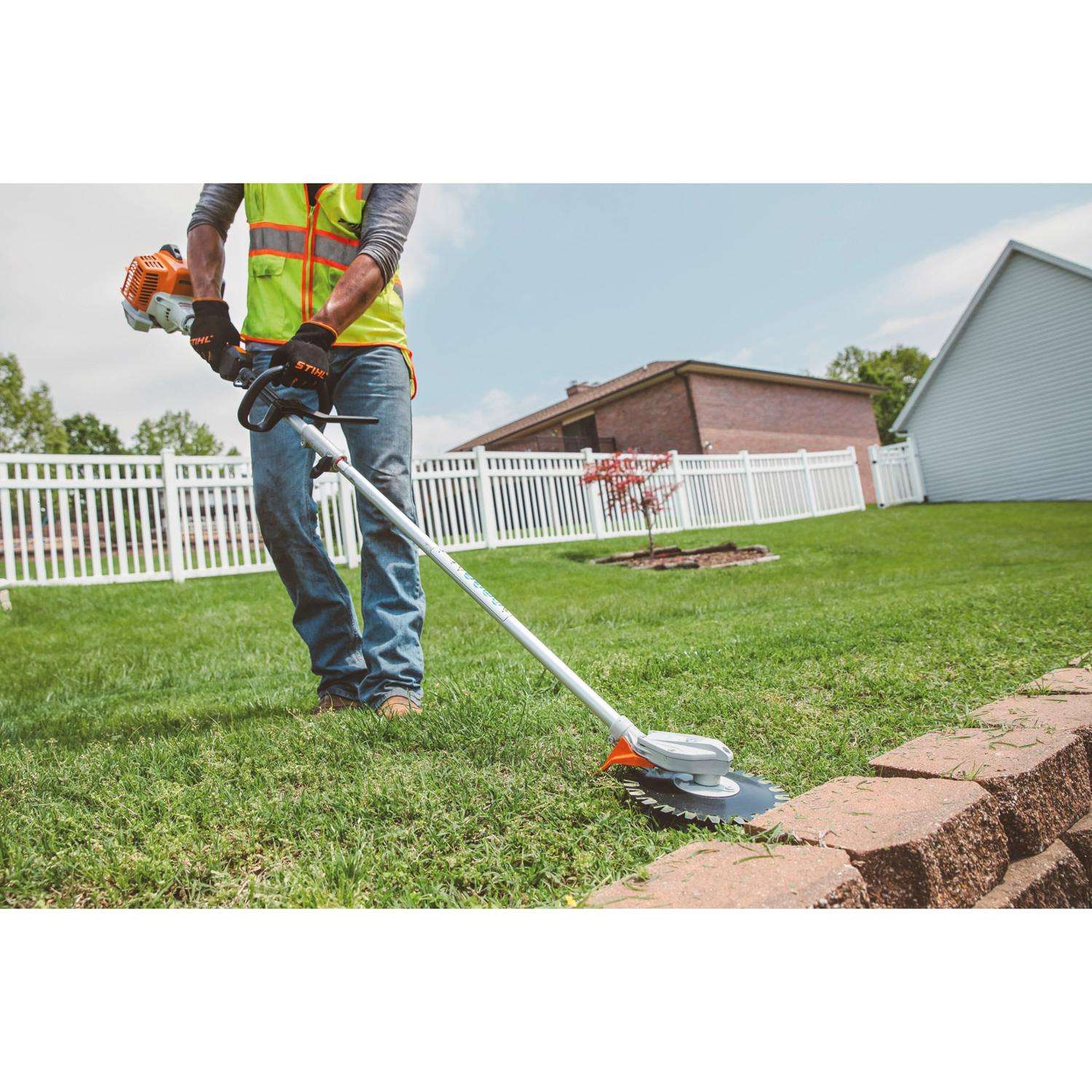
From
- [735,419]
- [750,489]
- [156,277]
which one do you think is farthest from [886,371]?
[156,277]

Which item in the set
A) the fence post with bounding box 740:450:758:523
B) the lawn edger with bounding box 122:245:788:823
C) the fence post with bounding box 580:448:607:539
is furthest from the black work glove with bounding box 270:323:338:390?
the fence post with bounding box 740:450:758:523

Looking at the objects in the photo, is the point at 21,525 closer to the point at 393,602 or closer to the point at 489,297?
the point at 489,297

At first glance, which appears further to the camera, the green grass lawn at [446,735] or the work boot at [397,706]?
the work boot at [397,706]

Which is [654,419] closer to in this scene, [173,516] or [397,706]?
[173,516]

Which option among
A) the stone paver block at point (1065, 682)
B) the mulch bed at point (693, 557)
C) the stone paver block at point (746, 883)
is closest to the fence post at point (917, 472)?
the mulch bed at point (693, 557)

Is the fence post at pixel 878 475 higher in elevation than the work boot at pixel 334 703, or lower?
higher

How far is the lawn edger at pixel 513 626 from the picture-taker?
130 centimetres

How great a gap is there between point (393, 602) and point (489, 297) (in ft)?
10.2

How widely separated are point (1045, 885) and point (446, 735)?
1.13 meters

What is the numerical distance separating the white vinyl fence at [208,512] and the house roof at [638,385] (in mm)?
6763

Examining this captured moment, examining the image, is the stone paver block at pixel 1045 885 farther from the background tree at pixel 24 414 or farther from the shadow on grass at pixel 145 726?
the background tree at pixel 24 414

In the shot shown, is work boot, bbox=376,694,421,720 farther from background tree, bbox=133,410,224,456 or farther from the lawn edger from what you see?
background tree, bbox=133,410,224,456

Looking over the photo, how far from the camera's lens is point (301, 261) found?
82.5 inches
